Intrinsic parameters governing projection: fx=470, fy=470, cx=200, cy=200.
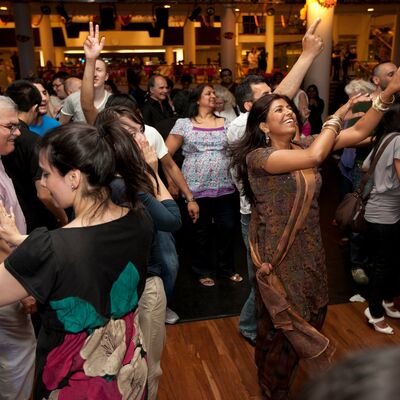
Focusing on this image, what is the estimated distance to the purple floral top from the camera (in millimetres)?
3387

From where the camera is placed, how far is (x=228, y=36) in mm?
13578

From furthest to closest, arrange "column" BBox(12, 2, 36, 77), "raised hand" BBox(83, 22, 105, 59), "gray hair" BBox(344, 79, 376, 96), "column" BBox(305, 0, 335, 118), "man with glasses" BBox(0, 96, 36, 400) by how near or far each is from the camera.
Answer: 1. "column" BBox(12, 2, 36, 77)
2. "column" BBox(305, 0, 335, 118)
3. "gray hair" BBox(344, 79, 376, 96)
4. "raised hand" BBox(83, 22, 105, 59)
5. "man with glasses" BBox(0, 96, 36, 400)

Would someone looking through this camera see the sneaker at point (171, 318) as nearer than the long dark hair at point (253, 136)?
No

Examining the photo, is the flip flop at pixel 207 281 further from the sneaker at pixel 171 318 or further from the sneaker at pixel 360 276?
the sneaker at pixel 360 276

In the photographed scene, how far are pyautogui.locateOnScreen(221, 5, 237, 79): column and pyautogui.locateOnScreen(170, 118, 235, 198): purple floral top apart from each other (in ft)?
35.9

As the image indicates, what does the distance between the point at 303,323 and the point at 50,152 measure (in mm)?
1405

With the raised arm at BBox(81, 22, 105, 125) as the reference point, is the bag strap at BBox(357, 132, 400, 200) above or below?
below

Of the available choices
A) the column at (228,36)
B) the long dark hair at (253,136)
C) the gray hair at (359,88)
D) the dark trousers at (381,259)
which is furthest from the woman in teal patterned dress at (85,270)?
the column at (228,36)

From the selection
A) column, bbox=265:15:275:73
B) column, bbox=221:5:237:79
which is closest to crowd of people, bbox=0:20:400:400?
column, bbox=221:5:237:79

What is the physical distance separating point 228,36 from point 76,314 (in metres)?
13.3

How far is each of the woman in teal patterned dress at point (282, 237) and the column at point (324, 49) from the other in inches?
309

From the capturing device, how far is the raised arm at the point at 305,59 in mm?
2400

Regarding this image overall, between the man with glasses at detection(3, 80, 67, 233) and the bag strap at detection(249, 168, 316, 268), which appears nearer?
the bag strap at detection(249, 168, 316, 268)

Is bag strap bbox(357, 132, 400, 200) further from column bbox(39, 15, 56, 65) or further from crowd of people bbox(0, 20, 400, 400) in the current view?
column bbox(39, 15, 56, 65)
